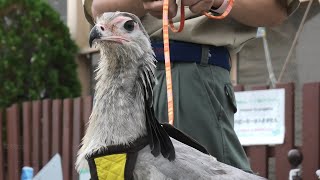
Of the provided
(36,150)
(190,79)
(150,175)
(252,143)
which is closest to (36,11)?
(36,150)

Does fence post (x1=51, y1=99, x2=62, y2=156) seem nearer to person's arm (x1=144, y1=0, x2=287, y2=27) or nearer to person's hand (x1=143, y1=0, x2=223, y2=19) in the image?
person's arm (x1=144, y1=0, x2=287, y2=27)

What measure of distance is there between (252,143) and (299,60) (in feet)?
5.06

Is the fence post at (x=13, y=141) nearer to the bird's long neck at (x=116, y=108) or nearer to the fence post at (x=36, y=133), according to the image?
the fence post at (x=36, y=133)

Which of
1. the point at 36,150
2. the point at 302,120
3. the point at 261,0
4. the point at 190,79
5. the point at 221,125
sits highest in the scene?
the point at 261,0

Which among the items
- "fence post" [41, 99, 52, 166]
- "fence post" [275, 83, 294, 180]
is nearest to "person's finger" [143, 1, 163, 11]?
"fence post" [275, 83, 294, 180]

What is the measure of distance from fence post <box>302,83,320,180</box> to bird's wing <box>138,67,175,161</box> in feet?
10.1

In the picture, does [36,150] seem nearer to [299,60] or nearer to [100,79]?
[299,60]

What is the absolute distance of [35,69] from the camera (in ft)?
28.3

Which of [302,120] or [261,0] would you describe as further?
[302,120]

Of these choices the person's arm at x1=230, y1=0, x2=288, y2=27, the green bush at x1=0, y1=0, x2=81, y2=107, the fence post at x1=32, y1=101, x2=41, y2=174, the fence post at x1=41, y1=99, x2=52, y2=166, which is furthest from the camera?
the green bush at x1=0, y1=0, x2=81, y2=107

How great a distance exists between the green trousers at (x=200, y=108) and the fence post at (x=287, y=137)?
274cm

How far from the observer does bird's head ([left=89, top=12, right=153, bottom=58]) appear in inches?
87.7

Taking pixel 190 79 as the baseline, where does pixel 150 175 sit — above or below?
below

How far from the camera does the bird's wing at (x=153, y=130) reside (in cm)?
215
